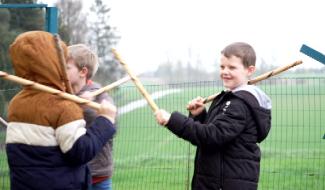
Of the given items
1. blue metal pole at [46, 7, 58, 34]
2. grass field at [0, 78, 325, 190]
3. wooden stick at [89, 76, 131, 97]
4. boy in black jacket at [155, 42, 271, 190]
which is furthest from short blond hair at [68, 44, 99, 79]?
grass field at [0, 78, 325, 190]

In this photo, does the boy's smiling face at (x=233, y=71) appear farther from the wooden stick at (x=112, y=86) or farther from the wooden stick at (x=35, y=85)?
the wooden stick at (x=35, y=85)

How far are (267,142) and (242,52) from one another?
5377mm

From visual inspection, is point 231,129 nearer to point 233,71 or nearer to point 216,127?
point 216,127

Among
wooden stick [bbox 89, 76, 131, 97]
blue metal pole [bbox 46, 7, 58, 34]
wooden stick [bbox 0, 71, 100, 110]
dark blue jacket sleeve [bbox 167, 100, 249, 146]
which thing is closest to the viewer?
wooden stick [bbox 0, 71, 100, 110]

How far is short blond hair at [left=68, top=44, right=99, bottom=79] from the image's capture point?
3521 millimetres

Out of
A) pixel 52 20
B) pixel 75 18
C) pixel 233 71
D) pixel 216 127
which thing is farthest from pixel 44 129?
pixel 75 18

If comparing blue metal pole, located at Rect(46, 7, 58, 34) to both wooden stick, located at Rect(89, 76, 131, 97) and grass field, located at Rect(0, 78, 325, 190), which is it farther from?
grass field, located at Rect(0, 78, 325, 190)

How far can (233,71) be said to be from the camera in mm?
3441

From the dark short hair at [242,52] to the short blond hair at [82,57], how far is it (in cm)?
84

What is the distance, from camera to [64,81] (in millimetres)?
2941

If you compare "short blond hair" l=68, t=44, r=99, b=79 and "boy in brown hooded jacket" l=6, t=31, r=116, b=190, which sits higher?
"short blond hair" l=68, t=44, r=99, b=79

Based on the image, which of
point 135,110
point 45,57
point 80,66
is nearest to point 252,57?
point 80,66

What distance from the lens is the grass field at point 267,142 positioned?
7305 mm

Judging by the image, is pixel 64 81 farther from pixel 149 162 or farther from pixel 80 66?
pixel 149 162
